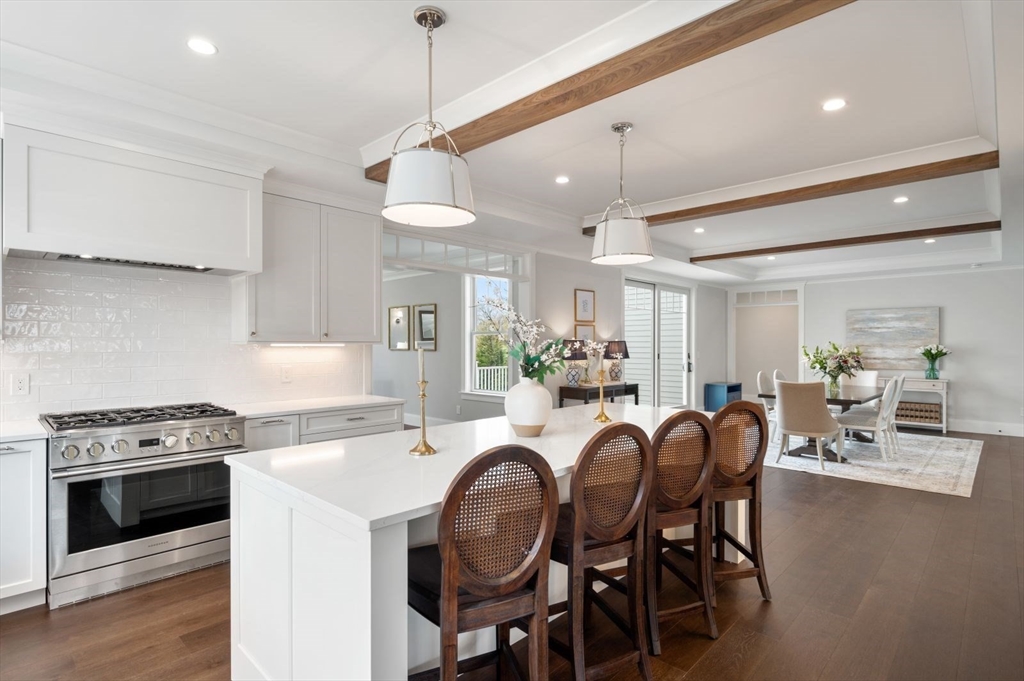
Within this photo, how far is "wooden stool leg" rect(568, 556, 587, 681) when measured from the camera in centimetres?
183

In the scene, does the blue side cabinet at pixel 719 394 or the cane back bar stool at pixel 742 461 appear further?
the blue side cabinet at pixel 719 394

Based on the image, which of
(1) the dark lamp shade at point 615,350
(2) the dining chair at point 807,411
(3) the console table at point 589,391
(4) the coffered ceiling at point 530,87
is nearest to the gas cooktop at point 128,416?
(4) the coffered ceiling at point 530,87

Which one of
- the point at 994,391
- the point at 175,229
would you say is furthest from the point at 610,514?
the point at 994,391

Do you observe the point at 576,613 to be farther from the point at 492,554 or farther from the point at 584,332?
the point at 584,332

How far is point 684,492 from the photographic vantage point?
7.64 ft

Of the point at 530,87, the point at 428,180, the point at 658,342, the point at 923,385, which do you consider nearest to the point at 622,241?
the point at 530,87

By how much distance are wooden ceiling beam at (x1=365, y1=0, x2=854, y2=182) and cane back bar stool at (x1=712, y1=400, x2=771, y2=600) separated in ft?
5.04

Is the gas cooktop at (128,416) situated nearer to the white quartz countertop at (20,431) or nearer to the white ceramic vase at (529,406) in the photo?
the white quartz countertop at (20,431)

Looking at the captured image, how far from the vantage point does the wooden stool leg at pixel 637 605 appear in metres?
2.05

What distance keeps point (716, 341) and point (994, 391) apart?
402 centimetres

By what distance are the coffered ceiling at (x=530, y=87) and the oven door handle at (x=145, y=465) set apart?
5.61ft

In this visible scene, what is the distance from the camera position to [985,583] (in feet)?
9.53

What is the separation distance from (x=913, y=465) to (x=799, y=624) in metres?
4.32

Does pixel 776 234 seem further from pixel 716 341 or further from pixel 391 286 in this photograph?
pixel 391 286
